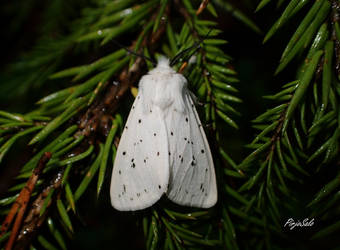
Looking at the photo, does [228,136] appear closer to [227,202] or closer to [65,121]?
[227,202]

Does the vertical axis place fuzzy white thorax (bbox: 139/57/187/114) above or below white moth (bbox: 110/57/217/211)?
above

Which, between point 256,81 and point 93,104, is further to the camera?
point 256,81

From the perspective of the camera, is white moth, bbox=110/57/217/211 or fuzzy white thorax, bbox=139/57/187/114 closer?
white moth, bbox=110/57/217/211

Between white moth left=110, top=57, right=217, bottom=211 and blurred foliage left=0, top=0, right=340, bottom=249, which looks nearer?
blurred foliage left=0, top=0, right=340, bottom=249

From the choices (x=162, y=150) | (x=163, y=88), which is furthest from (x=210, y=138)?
(x=163, y=88)

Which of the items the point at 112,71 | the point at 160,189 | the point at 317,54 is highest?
the point at 112,71

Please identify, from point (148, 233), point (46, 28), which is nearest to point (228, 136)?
point (148, 233)

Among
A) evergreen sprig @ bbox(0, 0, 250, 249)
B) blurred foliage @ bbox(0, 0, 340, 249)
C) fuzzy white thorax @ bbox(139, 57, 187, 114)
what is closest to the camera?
blurred foliage @ bbox(0, 0, 340, 249)

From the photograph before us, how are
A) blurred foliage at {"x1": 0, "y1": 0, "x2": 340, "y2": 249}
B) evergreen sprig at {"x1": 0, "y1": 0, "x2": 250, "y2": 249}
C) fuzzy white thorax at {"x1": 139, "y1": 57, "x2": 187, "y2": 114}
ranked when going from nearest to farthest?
blurred foliage at {"x1": 0, "y1": 0, "x2": 340, "y2": 249} → evergreen sprig at {"x1": 0, "y1": 0, "x2": 250, "y2": 249} → fuzzy white thorax at {"x1": 139, "y1": 57, "x2": 187, "y2": 114}

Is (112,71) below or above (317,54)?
above
